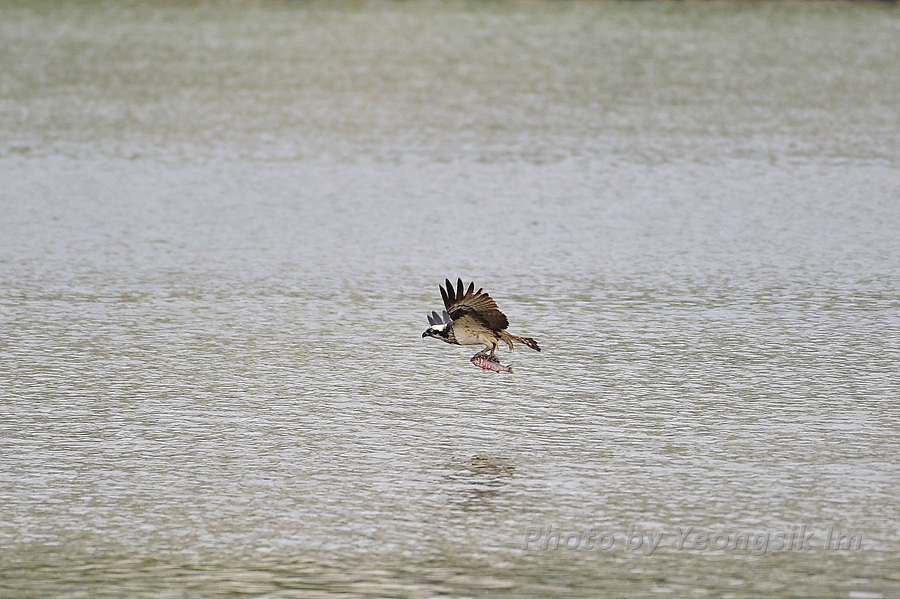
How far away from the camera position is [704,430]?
6395 mm

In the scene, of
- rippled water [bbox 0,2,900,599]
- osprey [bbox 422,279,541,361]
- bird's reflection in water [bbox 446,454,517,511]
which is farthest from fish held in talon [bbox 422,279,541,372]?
bird's reflection in water [bbox 446,454,517,511]

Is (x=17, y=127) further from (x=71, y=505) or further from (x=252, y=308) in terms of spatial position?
(x=71, y=505)

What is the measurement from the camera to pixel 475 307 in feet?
21.1

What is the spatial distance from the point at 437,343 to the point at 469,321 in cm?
149

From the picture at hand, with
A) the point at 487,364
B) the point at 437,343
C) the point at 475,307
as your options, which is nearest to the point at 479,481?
the point at 475,307

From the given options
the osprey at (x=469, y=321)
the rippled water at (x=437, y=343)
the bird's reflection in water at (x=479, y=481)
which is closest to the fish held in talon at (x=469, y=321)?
the osprey at (x=469, y=321)

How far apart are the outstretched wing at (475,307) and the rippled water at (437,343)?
454mm

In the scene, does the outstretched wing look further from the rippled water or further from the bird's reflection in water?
the bird's reflection in water

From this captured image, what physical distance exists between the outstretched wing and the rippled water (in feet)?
1.49

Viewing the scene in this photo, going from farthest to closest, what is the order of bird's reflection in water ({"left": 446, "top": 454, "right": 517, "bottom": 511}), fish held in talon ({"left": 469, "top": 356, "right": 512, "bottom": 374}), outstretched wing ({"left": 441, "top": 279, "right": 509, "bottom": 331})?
fish held in talon ({"left": 469, "top": 356, "right": 512, "bottom": 374}) → outstretched wing ({"left": 441, "top": 279, "right": 509, "bottom": 331}) → bird's reflection in water ({"left": 446, "top": 454, "right": 517, "bottom": 511})

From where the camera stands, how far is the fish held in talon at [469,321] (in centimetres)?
641

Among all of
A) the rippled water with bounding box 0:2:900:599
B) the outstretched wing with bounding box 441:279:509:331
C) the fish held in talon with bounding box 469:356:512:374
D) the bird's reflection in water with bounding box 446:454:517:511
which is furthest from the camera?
the fish held in talon with bounding box 469:356:512:374

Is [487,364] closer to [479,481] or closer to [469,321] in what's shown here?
[469,321]

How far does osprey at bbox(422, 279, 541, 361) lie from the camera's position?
6.41m
